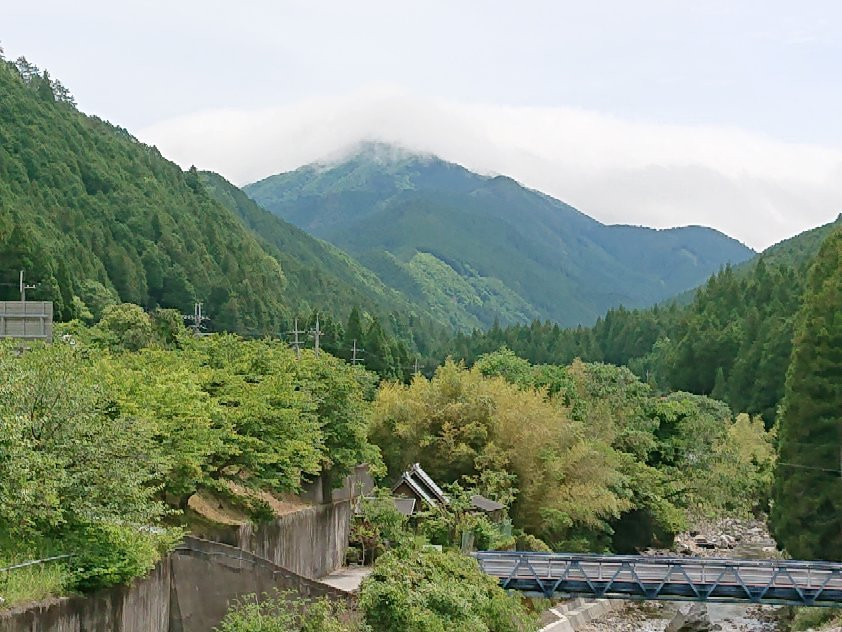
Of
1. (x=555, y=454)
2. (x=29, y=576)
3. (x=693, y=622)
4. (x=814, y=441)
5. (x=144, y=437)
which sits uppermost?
(x=144, y=437)

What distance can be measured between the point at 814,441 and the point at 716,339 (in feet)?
184

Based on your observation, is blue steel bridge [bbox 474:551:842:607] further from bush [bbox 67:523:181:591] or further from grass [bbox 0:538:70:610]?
grass [bbox 0:538:70:610]

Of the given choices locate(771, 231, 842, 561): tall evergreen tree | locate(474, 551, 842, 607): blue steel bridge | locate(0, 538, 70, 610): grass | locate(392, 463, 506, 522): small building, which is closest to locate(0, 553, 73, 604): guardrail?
locate(0, 538, 70, 610): grass

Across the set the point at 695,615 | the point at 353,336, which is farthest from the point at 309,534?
the point at 353,336

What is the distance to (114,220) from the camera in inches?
4441

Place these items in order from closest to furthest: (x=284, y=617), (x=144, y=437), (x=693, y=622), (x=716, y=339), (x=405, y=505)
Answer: (x=144, y=437) < (x=284, y=617) < (x=693, y=622) < (x=405, y=505) < (x=716, y=339)

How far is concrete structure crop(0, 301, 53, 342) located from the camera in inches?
1344

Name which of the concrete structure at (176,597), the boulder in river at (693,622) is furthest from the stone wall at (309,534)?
the boulder in river at (693,622)

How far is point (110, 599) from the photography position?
1650 cm

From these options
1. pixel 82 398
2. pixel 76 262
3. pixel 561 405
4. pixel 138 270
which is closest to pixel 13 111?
pixel 138 270

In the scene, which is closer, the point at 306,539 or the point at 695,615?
the point at 306,539

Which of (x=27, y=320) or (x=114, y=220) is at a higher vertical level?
(x=114, y=220)

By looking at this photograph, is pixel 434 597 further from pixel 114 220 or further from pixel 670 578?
pixel 114 220

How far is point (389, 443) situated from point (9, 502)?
1180 inches
